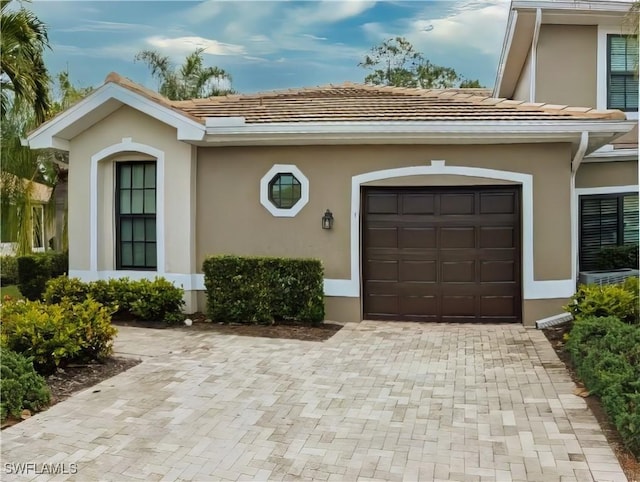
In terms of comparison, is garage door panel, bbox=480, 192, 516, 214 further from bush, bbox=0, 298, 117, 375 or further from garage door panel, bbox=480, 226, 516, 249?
bush, bbox=0, 298, 117, 375

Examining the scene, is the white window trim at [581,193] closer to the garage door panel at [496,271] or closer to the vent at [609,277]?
the vent at [609,277]

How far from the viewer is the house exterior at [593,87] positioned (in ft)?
32.3

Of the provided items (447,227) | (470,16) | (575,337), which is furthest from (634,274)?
(470,16)

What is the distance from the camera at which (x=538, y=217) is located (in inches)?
329

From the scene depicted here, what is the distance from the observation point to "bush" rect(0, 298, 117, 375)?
545 cm

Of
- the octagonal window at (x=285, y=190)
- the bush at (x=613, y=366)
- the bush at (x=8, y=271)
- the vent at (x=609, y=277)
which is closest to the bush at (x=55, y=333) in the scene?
the octagonal window at (x=285, y=190)

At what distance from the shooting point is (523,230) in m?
8.38

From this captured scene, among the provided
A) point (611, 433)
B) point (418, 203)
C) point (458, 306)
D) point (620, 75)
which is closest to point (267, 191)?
point (418, 203)

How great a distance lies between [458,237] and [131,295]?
5.63 metres

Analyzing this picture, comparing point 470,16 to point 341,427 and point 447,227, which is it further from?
point 341,427

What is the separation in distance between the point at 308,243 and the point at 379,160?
74.2 inches

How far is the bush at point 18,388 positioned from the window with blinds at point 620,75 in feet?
34.5

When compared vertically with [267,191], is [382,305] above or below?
below

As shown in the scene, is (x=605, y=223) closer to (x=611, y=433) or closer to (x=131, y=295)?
(x=611, y=433)
